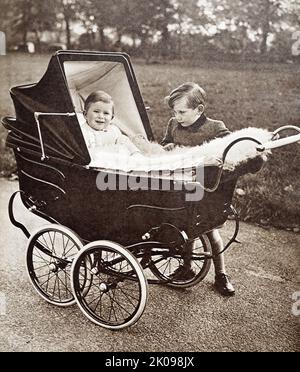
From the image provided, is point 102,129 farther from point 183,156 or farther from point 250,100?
point 250,100

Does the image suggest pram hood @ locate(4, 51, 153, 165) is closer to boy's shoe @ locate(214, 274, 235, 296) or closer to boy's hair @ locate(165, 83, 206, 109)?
boy's hair @ locate(165, 83, 206, 109)

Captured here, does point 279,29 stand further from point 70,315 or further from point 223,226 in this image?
point 70,315

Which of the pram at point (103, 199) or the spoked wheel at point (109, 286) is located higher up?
the pram at point (103, 199)

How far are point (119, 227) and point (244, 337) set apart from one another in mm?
715

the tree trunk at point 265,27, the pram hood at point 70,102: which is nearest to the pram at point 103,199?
the pram hood at point 70,102

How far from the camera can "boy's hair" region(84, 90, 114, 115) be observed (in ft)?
7.00

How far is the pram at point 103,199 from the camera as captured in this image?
6.36 feet

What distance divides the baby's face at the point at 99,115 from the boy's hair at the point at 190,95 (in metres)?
0.26

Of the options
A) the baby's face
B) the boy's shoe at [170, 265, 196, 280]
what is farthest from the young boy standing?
the boy's shoe at [170, 265, 196, 280]

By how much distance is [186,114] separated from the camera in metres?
2.11

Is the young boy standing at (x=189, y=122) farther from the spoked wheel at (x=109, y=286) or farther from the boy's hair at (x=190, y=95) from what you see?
the spoked wheel at (x=109, y=286)

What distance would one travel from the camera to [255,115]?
7.18 feet

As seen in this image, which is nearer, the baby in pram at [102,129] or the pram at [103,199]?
the pram at [103,199]

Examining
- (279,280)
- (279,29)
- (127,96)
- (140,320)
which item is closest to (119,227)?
(140,320)
